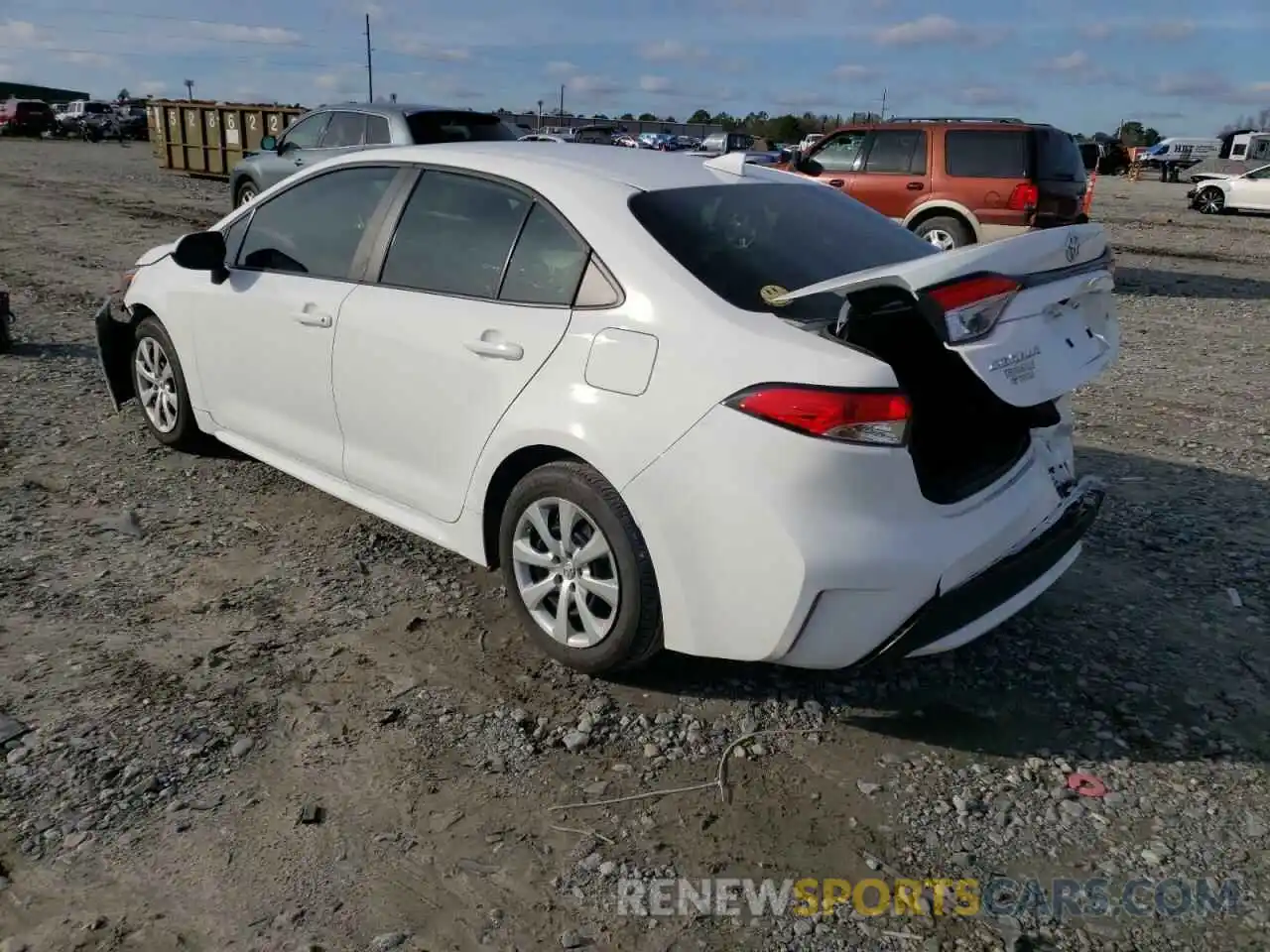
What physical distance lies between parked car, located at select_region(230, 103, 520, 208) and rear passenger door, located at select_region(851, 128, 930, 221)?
4412 millimetres

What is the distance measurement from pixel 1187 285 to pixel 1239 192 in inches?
537

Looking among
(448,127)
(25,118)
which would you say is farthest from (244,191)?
(25,118)

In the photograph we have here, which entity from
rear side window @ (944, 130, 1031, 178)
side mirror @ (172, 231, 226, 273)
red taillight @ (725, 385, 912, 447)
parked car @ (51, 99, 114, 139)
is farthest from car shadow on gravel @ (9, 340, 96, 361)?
parked car @ (51, 99, 114, 139)

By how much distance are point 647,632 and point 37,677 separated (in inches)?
78.0

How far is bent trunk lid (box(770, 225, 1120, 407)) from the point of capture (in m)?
2.70

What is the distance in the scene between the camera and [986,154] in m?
11.2

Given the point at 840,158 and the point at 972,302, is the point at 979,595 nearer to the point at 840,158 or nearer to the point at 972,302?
the point at 972,302

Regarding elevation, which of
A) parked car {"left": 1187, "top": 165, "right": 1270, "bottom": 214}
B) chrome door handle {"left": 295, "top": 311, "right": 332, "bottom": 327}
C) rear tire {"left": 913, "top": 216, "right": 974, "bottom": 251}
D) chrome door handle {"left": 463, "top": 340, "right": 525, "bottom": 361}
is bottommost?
chrome door handle {"left": 295, "top": 311, "right": 332, "bottom": 327}

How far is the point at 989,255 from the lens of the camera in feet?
9.21

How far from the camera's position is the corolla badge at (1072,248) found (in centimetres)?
305

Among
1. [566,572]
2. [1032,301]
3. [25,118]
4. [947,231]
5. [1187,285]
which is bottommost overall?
[566,572]

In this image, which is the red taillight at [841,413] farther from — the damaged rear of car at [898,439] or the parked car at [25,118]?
the parked car at [25,118]

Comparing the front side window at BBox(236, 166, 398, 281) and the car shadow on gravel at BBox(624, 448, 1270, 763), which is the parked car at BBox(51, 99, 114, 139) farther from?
the car shadow on gravel at BBox(624, 448, 1270, 763)

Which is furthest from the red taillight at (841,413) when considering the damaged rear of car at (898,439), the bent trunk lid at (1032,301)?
the bent trunk lid at (1032,301)
